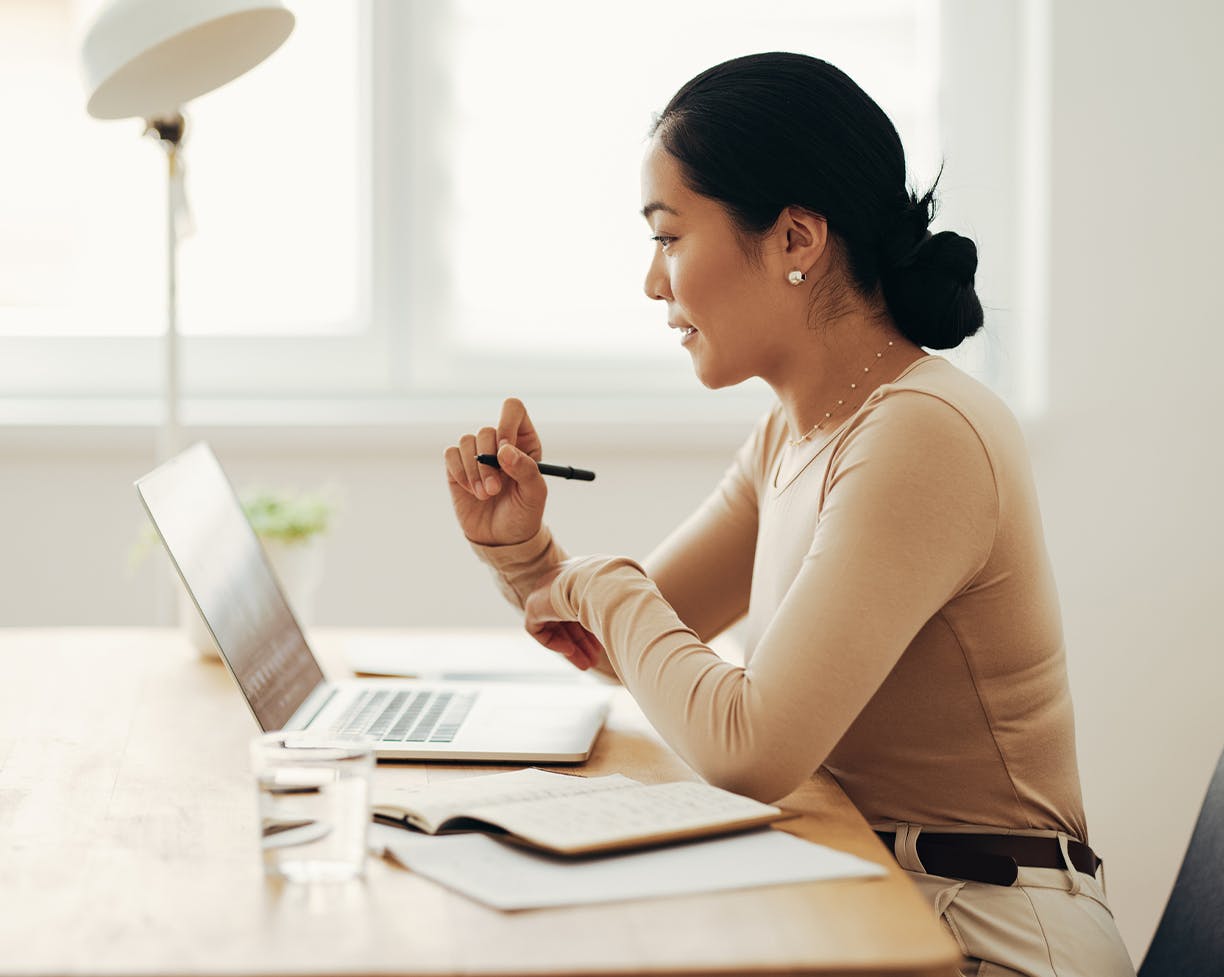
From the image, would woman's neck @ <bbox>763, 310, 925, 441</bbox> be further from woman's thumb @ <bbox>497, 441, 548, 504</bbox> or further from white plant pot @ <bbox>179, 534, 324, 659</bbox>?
white plant pot @ <bbox>179, 534, 324, 659</bbox>

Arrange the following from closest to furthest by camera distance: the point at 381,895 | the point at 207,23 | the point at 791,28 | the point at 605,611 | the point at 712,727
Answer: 1. the point at 381,895
2. the point at 712,727
3. the point at 605,611
4. the point at 207,23
5. the point at 791,28

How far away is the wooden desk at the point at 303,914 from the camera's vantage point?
66 cm

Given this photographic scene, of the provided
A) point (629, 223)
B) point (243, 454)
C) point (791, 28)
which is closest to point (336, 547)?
point (243, 454)

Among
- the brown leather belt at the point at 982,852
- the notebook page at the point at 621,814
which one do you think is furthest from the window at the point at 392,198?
the notebook page at the point at 621,814

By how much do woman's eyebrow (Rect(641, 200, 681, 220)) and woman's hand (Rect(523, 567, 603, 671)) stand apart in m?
0.32

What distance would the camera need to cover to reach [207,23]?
5.03ft

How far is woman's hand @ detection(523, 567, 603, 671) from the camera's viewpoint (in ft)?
4.11

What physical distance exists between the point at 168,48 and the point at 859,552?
101 cm

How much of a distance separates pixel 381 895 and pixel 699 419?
151 centimetres

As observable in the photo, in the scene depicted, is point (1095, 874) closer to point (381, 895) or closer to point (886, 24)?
point (381, 895)

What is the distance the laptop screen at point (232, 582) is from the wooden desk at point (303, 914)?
0.12 m

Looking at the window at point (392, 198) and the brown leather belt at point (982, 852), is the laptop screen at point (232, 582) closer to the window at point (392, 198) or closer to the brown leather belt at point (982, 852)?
the brown leather belt at point (982, 852)

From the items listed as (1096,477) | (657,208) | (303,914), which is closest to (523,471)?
(657,208)

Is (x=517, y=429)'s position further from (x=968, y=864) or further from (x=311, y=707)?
(x=968, y=864)
